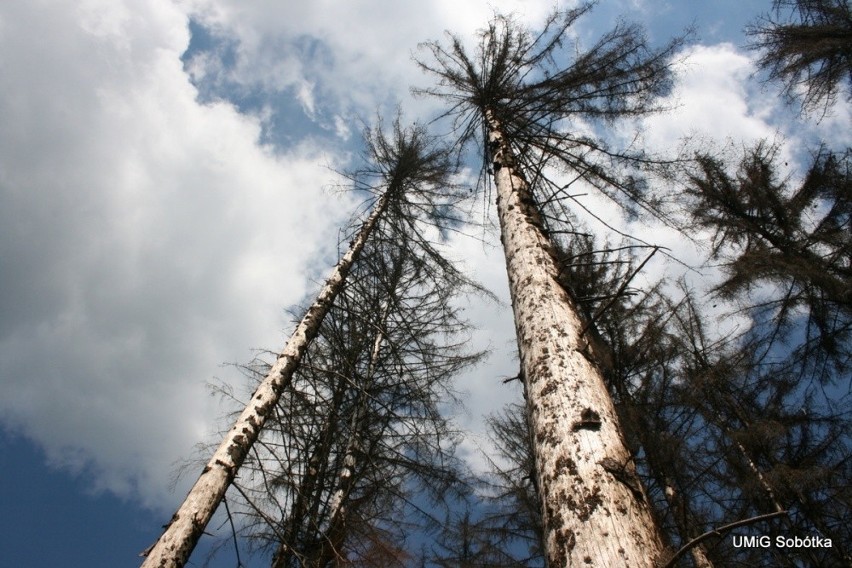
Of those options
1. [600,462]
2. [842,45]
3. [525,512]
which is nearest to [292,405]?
[600,462]

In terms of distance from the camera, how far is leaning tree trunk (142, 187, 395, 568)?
2959mm

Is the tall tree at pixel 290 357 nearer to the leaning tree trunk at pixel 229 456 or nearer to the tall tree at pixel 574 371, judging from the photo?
the leaning tree trunk at pixel 229 456

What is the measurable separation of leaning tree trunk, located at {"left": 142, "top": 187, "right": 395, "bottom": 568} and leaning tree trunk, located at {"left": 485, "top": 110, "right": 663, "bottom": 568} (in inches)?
100

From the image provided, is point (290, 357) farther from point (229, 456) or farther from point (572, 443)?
point (572, 443)

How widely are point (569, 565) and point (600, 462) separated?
42cm

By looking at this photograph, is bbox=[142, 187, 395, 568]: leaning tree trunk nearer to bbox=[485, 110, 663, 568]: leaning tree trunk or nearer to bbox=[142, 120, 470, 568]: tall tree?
bbox=[142, 120, 470, 568]: tall tree

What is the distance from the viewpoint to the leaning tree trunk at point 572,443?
57.9 inches

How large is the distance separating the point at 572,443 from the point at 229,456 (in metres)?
2.90

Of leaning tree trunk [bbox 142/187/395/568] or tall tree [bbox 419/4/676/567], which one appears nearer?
tall tree [bbox 419/4/676/567]

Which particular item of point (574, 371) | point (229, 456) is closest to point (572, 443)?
point (574, 371)

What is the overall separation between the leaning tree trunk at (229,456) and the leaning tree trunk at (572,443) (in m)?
2.54

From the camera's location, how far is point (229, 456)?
11.8 ft

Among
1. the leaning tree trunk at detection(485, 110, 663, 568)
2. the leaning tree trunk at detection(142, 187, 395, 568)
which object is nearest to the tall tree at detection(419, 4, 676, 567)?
the leaning tree trunk at detection(485, 110, 663, 568)

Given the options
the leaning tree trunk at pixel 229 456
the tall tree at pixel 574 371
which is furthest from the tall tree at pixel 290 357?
the tall tree at pixel 574 371
